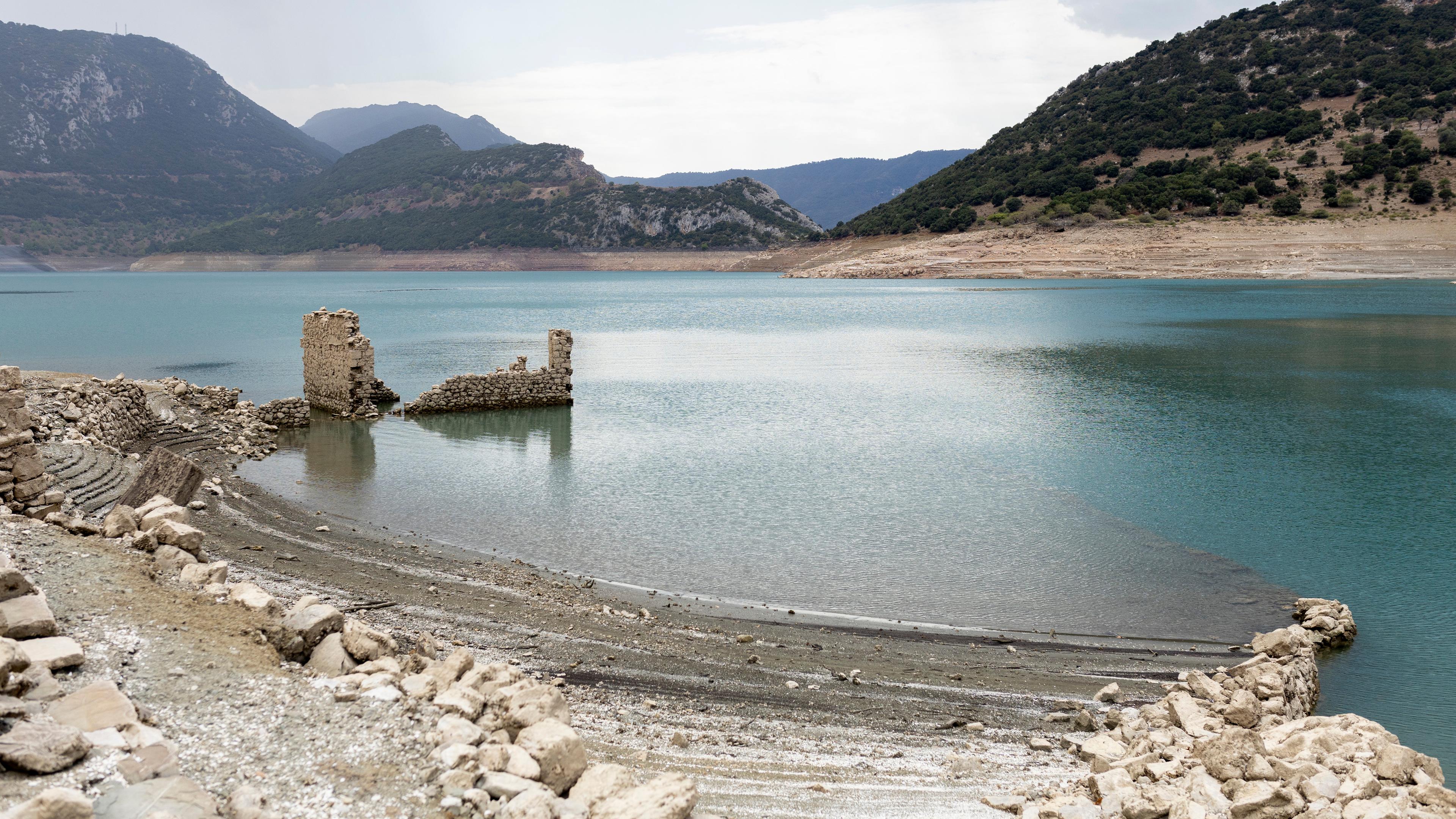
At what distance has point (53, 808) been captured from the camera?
11.2ft

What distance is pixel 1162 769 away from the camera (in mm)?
5590

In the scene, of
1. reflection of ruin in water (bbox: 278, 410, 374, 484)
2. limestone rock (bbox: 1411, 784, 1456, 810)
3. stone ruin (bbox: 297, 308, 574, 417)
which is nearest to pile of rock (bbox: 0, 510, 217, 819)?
limestone rock (bbox: 1411, 784, 1456, 810)

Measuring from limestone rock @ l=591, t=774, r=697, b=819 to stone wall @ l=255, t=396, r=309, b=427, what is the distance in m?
18.6

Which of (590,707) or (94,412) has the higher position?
(94,412)

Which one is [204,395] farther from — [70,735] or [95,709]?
[70,735]

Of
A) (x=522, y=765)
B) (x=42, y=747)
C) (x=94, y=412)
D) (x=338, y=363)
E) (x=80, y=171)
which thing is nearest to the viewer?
(x=42, y=747)

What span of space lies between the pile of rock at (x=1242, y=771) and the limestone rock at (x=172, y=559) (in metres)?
6.26

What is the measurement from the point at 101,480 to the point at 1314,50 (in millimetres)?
110714

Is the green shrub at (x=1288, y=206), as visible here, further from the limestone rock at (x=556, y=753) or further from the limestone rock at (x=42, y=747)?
the limestone rock at (x=42, y=747)

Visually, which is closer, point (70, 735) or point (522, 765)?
point (70, 735)

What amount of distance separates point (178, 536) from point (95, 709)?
3.65 m

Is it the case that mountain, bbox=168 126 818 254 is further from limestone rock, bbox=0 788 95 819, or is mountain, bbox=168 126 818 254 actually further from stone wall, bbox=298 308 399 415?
limestone rock, bbox=0 788 95 819

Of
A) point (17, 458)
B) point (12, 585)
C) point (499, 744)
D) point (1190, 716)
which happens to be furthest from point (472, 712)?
point (17, 458)

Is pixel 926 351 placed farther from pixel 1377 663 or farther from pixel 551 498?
pixel 1377 663
